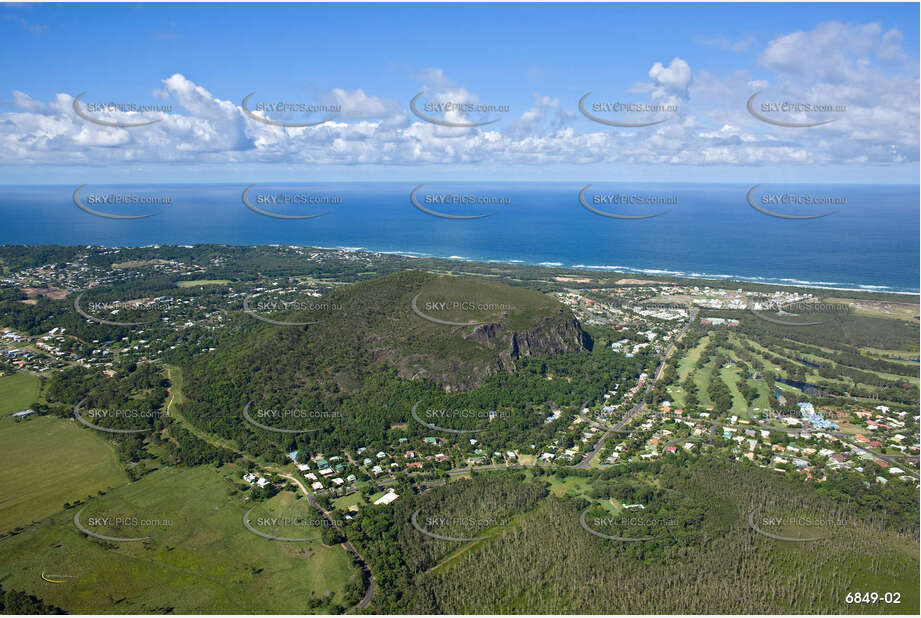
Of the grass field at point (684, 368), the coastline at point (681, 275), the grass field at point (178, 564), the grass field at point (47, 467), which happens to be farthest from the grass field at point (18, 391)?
the coastline at point (681, 275)

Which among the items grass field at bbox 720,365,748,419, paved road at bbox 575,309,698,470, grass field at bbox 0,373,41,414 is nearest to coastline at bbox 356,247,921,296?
paved road at bbox 575,309,698,470

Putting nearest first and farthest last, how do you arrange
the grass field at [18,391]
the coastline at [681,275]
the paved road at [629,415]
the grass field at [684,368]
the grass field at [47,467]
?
the grass field at [47,467]
the paved road at [629,415]
the grass field at [18,391]
the grass field at [684,368]
the coastline at [681,275]

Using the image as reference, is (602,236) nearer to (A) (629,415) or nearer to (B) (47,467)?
(A) (629,415)

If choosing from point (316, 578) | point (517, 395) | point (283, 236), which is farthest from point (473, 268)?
point (316, 578)

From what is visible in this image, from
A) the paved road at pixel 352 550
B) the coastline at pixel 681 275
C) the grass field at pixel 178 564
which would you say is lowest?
the grass field at pixel 178 564

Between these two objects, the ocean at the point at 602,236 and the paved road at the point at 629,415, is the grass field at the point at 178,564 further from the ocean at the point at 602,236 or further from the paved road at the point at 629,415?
the ocean at the point at 602,236

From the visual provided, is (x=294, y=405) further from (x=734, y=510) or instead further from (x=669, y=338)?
(x=669, y=338)
